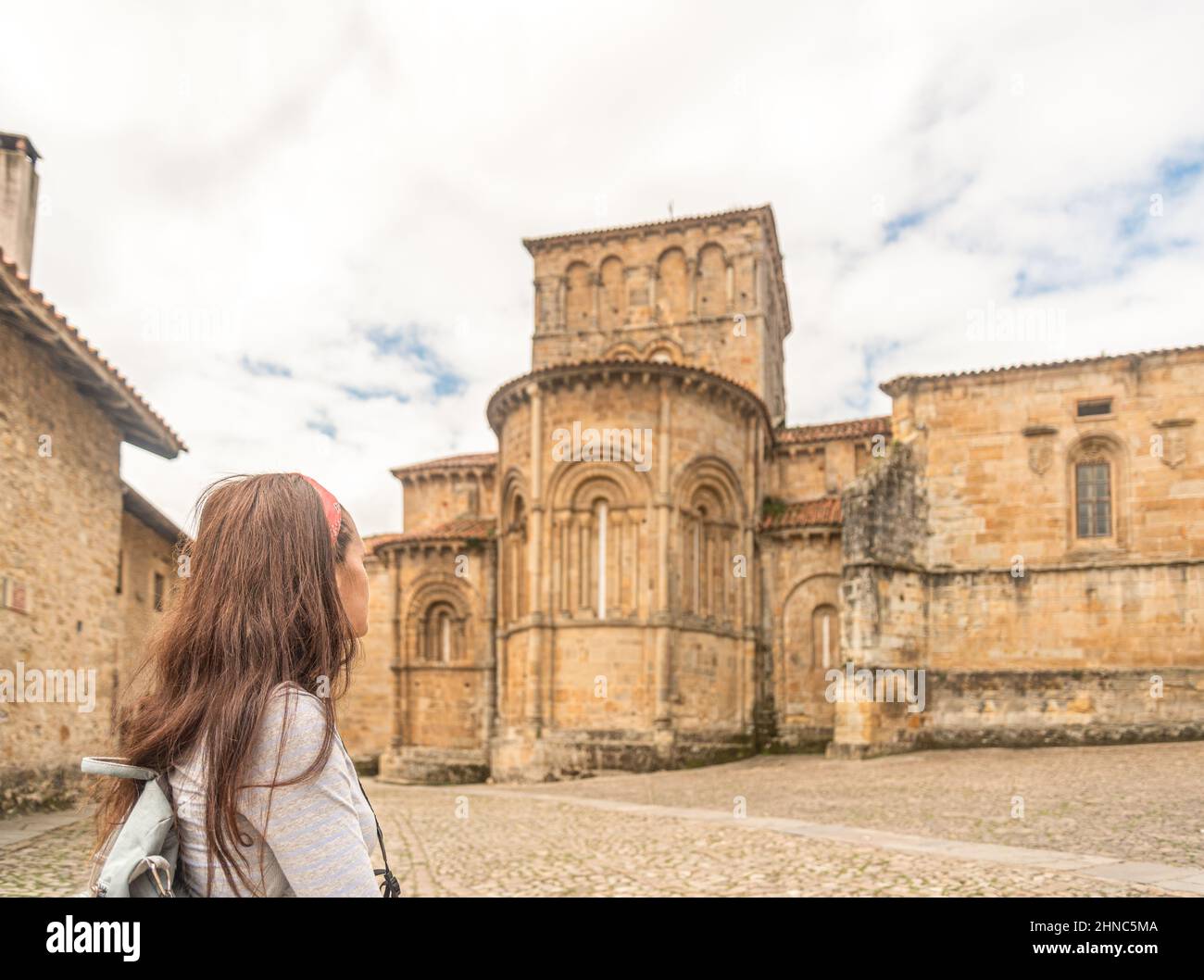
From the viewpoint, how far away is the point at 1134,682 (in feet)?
73.5

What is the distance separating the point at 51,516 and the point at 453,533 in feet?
52.7

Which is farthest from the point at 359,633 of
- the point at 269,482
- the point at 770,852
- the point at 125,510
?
the point at 125,510

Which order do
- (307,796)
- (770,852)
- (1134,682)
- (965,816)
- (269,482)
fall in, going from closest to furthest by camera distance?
(307,796)
(269,482)
(770,852)
(965,816)
(1134,682)

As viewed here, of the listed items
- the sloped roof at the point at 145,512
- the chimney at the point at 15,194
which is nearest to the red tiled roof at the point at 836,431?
the sloped roof at the point at 145,512

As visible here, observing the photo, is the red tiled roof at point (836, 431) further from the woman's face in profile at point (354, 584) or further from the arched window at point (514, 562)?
the woman's face in profile at point (354, 584)

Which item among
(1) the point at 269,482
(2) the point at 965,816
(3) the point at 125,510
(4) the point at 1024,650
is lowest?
(2) the point at 965,816

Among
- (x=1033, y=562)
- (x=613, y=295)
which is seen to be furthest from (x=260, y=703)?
(x=613, y=295)

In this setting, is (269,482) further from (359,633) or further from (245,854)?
(245,854)

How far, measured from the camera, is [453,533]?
99.7ft

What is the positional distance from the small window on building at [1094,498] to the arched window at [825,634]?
Answer: 6198mm

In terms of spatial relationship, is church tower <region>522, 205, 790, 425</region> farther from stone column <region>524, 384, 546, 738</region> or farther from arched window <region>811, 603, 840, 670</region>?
stone column <region>524, 384, 546, 738</region>

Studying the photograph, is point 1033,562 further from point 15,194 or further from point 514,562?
point 15,194
